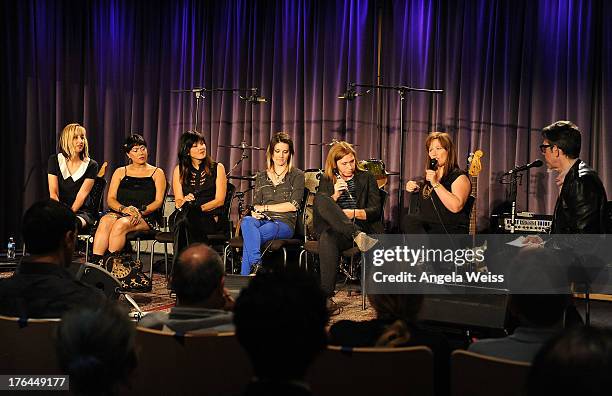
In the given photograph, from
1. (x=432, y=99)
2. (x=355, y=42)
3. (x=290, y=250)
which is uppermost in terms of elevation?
(x=355, y=42)

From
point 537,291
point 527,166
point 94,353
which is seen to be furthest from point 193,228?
point 94,353

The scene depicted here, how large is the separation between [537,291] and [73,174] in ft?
15.6

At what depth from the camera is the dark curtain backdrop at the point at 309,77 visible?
633 centimetres

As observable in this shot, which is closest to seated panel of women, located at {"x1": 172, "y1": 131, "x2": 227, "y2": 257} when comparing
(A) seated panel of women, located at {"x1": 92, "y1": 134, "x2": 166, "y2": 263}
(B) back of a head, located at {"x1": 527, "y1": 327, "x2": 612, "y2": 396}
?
(A) seated panel of women, located at {"x1": 92, "y1": 134, "x2": 166, "y2": 263}

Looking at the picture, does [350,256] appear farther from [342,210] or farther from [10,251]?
[10,251]

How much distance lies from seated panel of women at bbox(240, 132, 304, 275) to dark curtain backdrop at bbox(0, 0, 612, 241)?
157 centimetres

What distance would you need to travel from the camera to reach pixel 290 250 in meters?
6.66

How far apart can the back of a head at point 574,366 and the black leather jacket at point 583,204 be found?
2737mm

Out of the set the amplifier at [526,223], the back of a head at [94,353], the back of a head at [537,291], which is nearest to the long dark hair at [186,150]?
the amplifier at [526,223]

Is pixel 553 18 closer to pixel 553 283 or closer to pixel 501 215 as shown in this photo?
pixel 501 215

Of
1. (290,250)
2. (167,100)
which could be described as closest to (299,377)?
(290,250)

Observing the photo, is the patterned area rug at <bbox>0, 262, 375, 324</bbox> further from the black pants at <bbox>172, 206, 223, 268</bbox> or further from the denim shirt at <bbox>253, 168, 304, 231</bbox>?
the denim shirt at <bbox>253, 168, 304, 231</bbox>

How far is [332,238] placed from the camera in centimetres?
511

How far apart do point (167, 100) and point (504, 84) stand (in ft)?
13.3
